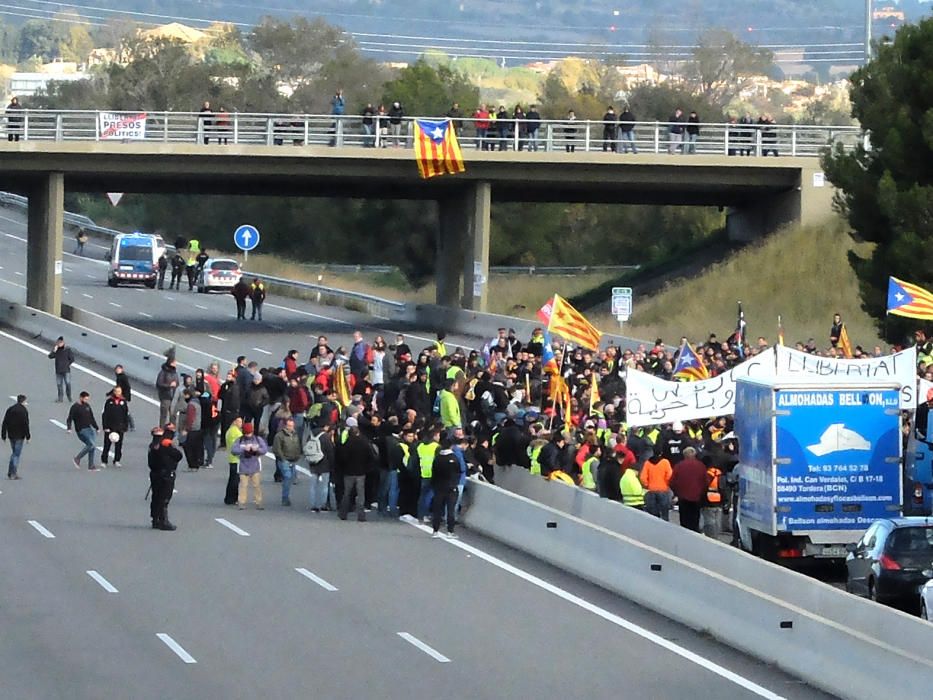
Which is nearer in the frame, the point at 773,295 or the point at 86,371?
the point at 86,371

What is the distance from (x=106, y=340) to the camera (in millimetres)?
46094

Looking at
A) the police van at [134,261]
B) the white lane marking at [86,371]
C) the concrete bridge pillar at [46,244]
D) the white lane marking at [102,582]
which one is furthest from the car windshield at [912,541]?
the police van at [134,261]

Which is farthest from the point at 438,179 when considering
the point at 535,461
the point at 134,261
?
the point at 535,461

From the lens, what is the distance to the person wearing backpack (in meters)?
27.3

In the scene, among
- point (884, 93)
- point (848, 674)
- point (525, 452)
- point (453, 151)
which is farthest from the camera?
point (453, 151)

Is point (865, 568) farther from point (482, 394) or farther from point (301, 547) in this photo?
point (482, 394)

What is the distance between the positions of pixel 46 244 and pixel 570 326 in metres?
27.9

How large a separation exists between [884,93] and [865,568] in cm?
3117

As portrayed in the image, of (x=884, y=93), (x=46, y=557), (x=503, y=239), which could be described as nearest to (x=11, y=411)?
(x=46, y=557)

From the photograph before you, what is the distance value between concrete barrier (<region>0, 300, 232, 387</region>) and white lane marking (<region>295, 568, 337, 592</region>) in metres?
18.9

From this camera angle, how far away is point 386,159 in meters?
56.6


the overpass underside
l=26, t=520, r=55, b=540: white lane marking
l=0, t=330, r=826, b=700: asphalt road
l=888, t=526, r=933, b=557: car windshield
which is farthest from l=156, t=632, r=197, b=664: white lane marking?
the overpass underside

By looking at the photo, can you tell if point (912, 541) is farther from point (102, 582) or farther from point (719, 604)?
point (102, 582)

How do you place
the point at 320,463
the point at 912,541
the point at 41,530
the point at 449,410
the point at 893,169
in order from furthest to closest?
1. the point at 893,169
2. the point at 449,410
3. the point at 320,463
4. the point at 41,530
5. the point at 912,541
